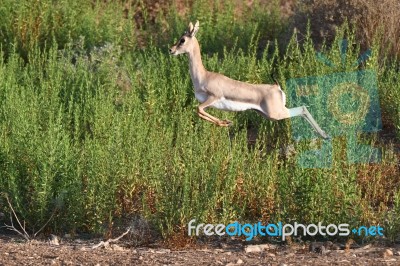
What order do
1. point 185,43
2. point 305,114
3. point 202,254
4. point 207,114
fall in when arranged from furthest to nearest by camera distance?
point 305,114 → point 185,43 → point 207,114 → point 202,254

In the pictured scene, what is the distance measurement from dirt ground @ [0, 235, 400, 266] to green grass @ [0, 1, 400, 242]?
22 cm

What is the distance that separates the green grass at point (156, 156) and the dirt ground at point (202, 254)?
216 mm

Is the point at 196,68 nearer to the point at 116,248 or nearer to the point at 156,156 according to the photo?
the point at 156,156

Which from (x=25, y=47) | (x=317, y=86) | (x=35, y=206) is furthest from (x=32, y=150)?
(x=25, y=47)

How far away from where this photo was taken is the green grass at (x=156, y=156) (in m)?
6.96

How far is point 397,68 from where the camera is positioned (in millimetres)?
10594

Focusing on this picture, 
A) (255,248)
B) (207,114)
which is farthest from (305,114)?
(255,248)

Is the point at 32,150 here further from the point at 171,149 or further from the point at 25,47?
the point at 25,47

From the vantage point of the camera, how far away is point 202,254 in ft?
21.7

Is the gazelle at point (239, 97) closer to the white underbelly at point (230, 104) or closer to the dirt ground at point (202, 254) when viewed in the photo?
the white underbelly at point (230, 104)

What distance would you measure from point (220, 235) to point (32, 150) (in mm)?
1597

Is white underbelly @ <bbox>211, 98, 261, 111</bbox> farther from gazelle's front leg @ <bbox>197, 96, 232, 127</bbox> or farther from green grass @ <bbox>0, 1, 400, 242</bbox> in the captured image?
green grass @ <bbox>0, 1, 400, 242</bbox>

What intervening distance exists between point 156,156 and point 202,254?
1.13m

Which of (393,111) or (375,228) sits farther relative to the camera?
(393,111)
